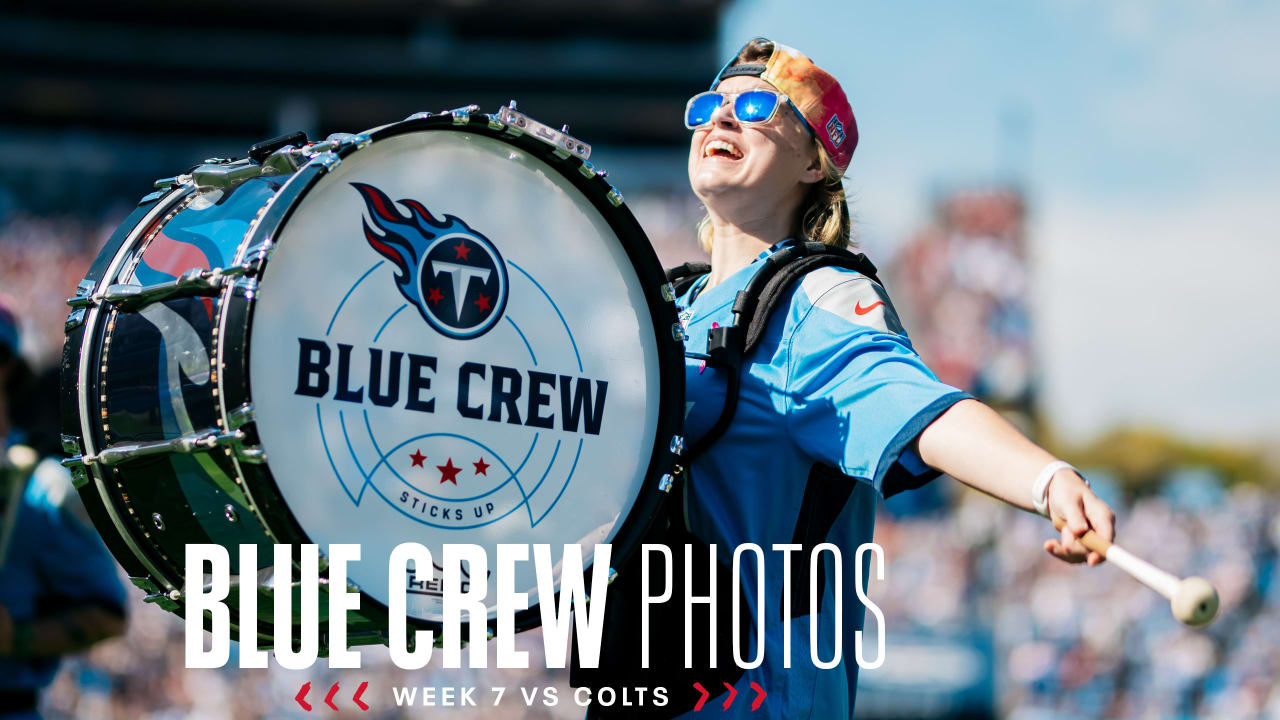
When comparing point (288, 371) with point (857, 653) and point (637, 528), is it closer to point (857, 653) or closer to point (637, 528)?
point (637, 528)

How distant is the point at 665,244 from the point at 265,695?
11.6 meters

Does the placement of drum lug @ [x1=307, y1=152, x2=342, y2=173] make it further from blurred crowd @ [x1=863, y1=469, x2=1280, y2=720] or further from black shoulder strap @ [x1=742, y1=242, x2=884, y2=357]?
blurred crowd @ [x1=863, y1=469, x2=1280, y2=720]

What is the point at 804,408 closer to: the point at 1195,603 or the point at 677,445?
the point at 677,445

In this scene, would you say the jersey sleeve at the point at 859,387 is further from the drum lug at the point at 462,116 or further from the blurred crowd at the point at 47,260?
the blurred crowd at the point at 47,260

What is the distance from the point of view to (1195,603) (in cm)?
136

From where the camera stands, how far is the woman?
5.94ft

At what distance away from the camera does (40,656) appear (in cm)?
350

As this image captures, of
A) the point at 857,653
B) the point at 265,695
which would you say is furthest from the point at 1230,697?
the point at 857,653

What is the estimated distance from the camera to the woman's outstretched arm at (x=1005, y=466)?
1.56 m

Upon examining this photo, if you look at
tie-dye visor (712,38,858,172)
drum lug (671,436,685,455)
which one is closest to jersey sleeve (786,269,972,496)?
drum lug (671,436,685,455)

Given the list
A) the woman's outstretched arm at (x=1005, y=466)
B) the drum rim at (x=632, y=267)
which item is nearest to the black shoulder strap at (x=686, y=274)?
the drum rim at (x=632, y=267)

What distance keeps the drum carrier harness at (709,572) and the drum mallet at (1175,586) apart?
0.68 meters

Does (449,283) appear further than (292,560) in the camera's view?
Yes

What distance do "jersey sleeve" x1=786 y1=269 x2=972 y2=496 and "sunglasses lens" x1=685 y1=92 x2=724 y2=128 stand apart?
424 mm
